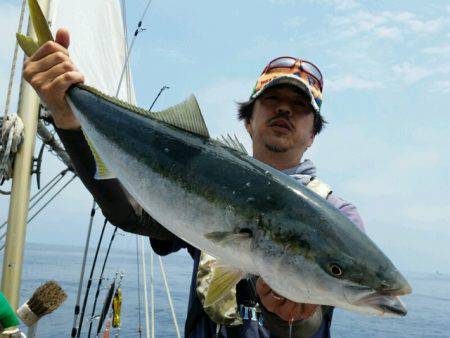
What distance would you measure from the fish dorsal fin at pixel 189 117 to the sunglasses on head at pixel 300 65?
1721 millimetres

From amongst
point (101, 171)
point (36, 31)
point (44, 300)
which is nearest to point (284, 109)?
point (101, 171)

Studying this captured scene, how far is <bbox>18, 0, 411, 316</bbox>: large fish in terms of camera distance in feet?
6.34

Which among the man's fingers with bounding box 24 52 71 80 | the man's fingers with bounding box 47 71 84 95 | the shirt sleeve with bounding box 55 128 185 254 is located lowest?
the shirt sleeve with bounding box 55 128 185 254

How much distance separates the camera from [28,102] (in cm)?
529

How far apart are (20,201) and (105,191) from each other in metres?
2.49

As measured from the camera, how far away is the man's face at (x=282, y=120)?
3719 mm

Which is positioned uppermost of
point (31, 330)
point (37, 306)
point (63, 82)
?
point (63, 82)

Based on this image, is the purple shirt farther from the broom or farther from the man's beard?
the broom

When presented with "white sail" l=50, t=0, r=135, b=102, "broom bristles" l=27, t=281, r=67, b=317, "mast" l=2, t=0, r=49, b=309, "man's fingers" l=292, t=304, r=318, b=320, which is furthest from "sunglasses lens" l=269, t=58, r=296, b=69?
"white sail" l=50, t=0, r=135, b=102

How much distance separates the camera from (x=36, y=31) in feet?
8.85

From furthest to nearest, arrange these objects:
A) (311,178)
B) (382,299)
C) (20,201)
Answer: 1. (20,201)
2. (311,178)
3. (382,299)

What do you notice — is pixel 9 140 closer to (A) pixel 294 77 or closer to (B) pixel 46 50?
(B) pixel 46 50

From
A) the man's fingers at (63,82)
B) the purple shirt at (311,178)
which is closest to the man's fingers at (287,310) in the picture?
the purple shirt at (311,178)

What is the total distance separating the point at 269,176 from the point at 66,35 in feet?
5.48
